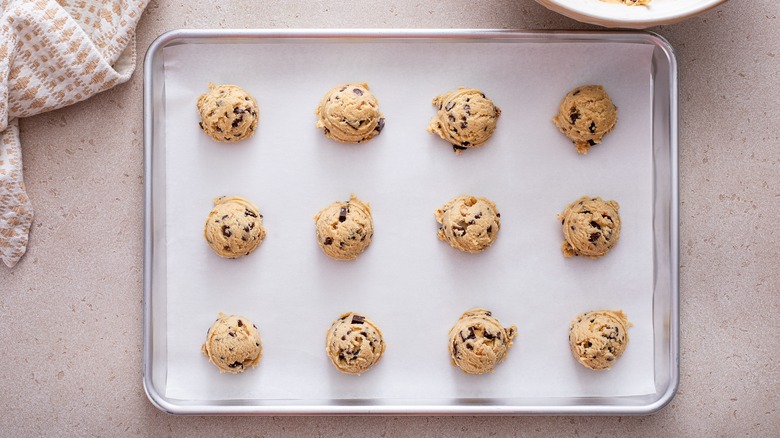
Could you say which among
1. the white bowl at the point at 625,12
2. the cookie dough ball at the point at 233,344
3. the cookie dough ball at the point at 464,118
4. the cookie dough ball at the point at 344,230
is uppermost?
the white bowl at the point at 625,12

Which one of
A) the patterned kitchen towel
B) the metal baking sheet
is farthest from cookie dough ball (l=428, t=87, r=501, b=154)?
the patterned kitchen towel

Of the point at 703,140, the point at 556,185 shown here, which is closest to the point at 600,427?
the point at 556,185

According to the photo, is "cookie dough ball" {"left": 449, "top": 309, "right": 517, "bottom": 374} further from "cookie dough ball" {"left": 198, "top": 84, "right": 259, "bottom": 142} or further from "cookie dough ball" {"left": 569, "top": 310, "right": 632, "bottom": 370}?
"cookie dough ball" {"left": 198, "top": 84, "right": 259, "bottom": 142}

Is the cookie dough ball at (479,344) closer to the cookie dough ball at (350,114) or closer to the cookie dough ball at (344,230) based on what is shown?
the cookie dough ball at (344,230)

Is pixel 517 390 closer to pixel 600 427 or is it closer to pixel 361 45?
pixel 600 427

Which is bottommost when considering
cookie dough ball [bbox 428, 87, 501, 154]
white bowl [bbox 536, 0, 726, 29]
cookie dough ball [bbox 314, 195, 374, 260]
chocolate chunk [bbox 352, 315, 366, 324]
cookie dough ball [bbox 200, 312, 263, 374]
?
cookie dough ball [bbox 200, 312, 263, 374]

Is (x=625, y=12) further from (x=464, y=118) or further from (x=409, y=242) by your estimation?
(x=409, y=242)

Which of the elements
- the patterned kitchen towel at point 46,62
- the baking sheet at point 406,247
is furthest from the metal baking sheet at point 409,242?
the patterned kitchen towel at point 46,62
